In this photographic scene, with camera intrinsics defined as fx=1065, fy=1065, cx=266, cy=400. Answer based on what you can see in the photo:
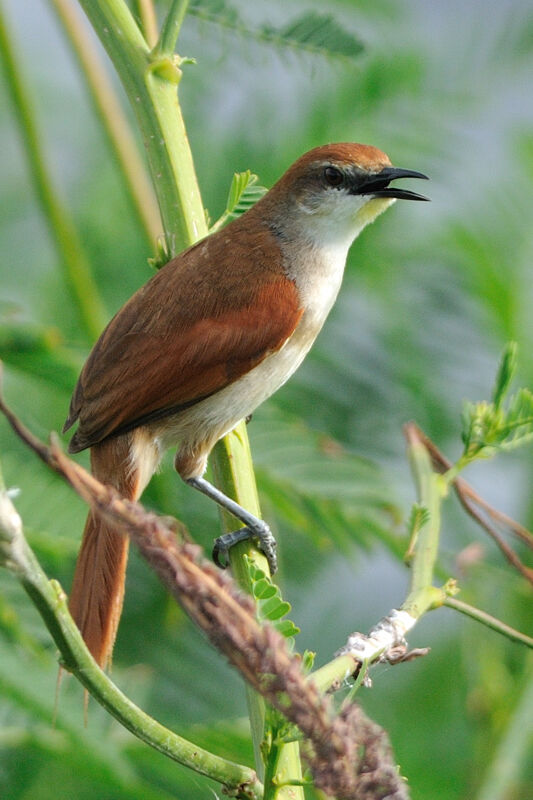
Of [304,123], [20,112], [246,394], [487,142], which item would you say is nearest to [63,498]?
[246,394]

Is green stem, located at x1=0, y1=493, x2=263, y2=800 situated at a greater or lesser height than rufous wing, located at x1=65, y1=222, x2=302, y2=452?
lesser

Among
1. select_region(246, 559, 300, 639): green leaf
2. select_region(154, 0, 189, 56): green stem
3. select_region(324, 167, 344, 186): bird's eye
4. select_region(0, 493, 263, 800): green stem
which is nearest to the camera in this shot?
select_region(0, 493, 263, 800): green stem

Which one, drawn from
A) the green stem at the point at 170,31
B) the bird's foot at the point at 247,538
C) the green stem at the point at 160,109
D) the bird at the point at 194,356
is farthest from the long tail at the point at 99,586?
the green stem at the point at 170,31

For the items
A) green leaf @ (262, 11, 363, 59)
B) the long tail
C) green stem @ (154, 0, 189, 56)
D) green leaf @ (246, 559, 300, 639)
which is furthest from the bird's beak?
green leaf @ (246, 559, 300, 639)

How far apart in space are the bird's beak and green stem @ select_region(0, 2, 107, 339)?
68cm

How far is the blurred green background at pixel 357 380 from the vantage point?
2.14 meters

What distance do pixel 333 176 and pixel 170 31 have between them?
2.95ft

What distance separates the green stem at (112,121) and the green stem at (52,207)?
0.17 meters

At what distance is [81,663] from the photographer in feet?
3.29

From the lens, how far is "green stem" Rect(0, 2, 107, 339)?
8.14 feet

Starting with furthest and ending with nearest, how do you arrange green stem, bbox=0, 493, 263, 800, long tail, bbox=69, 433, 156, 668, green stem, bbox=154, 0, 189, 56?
long tail, bbox=69, 433, 156, 668 → green stem, bbox=154, 0, 189, 56 → green stem, bbox=0, 493, 263, 800

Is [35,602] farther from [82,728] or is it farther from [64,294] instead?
[64,294]

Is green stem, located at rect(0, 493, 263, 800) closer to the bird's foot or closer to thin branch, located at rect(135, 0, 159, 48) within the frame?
the bird's foot

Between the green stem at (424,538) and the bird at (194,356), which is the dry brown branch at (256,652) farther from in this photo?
the bird at (194,356)
